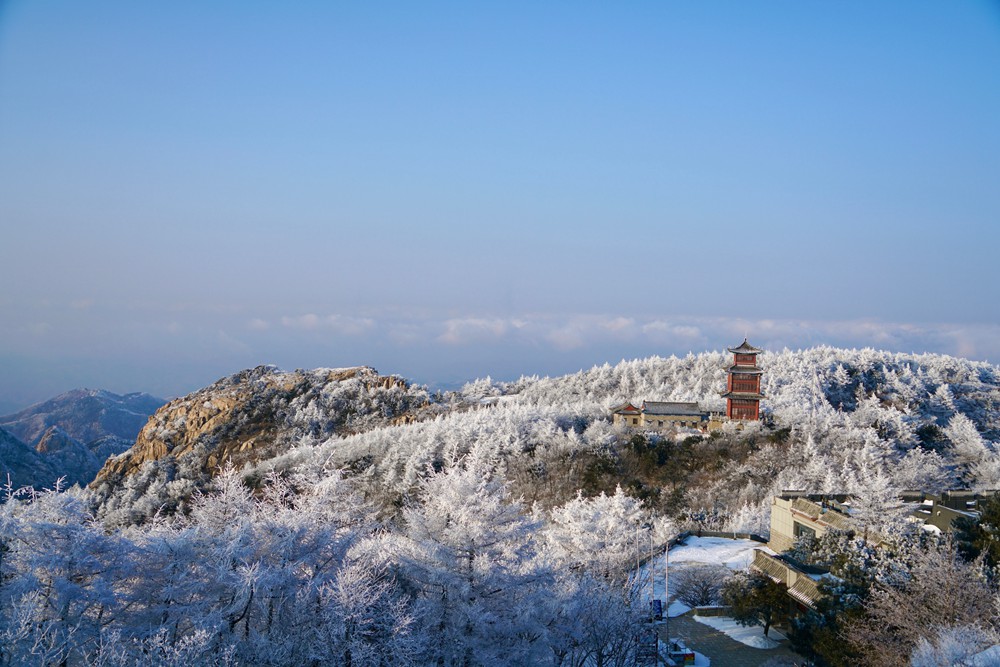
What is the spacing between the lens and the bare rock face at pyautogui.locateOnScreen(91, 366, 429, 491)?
65562 millimetres

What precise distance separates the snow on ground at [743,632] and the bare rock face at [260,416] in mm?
46641

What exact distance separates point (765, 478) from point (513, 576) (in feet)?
121

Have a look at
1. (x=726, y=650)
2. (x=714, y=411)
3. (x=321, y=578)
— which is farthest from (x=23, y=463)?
(x=726, y=650)

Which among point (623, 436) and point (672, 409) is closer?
point (623, 436)

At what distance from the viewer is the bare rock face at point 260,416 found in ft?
215

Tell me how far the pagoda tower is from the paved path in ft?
101

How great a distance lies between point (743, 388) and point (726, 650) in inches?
1325

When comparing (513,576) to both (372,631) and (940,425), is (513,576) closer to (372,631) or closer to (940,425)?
(372,631)

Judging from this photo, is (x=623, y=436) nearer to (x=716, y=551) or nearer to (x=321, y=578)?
(x=716, y=551)

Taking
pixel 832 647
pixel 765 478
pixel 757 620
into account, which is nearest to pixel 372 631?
pixel 832 647

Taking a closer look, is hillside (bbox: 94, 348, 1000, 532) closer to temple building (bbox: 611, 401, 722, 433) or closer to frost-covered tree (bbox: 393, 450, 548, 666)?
temple building (bbox: 611, 401, 722, 433)

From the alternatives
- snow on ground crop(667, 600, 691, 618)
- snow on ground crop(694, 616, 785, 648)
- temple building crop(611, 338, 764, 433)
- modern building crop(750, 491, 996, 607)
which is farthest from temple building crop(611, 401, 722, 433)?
snow on ground crop(694, 616, 785, 648)

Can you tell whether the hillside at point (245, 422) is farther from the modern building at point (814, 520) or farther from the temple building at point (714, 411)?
the modern building at point (814, 520)

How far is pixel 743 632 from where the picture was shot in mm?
24031
